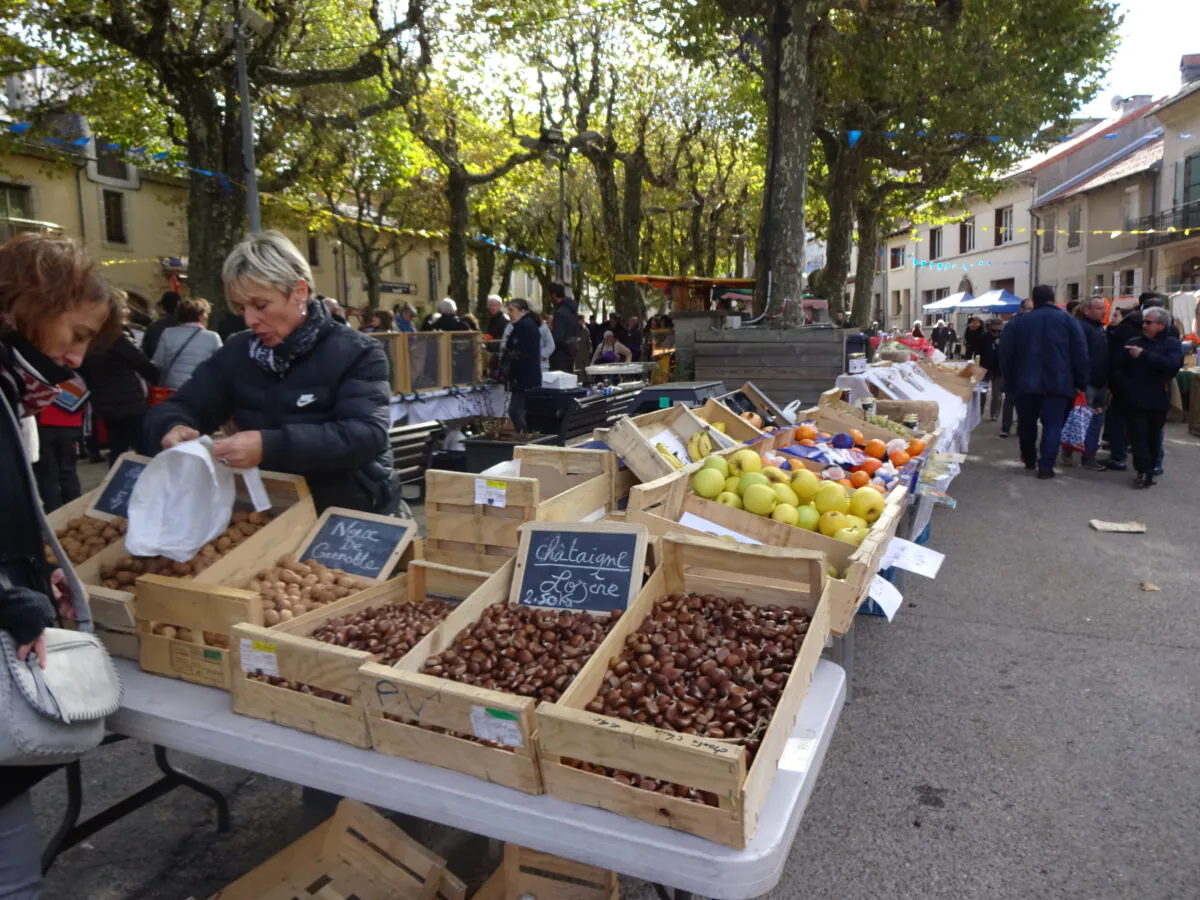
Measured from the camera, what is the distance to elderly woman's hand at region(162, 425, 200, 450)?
2.43 m

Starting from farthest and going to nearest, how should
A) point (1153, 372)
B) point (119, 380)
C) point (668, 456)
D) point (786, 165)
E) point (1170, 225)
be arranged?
point (1170, 225) → point (786, 165) → point (1153, 372) → point (119, 380) → point (668, 456)

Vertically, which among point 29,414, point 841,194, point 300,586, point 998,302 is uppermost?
point 841,194

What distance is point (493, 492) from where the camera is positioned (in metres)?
2.71

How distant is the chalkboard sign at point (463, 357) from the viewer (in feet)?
32.1

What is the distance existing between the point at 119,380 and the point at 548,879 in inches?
238

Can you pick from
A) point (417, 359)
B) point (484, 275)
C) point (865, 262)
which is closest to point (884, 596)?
point (417, 359)

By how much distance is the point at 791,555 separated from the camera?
222 cm

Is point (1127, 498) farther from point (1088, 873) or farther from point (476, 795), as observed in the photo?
point (476, 795)

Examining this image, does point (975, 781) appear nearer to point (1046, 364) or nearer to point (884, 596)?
point (884, 596)

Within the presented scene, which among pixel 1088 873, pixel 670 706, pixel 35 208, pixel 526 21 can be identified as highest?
pixel 526 21

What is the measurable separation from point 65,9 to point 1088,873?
43.4 feet

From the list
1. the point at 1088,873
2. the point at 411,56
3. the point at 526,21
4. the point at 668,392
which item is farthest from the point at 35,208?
the point at 1088,873

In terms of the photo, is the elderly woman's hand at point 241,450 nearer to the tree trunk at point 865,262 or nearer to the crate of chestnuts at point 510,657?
the crate of chestnuts at point 510,657

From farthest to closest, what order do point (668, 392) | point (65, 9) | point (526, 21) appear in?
point (526, 21) → point (65, 9) → point (668, 392)
